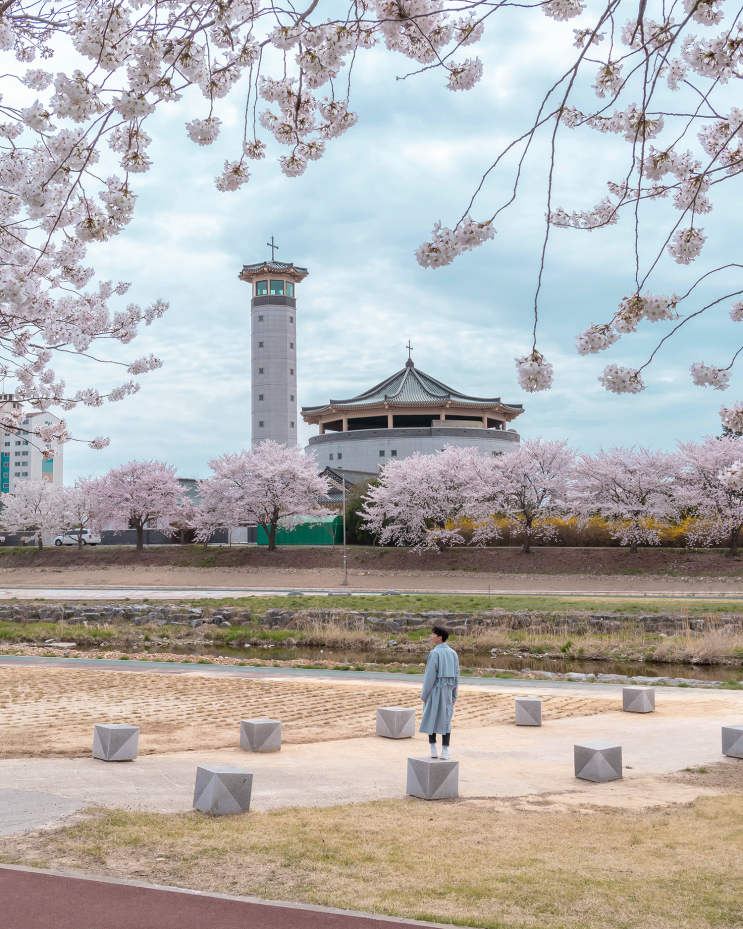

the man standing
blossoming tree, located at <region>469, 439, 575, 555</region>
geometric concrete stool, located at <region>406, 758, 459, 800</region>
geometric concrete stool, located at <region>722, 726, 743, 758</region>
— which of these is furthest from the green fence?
geometric concrete stool, located at <region>406, 758, 459, 800</region>

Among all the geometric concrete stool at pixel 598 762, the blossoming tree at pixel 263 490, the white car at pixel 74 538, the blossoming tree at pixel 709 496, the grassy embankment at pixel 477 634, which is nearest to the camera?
the geometric concrete stool at pixel 598 762

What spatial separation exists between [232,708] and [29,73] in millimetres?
9214

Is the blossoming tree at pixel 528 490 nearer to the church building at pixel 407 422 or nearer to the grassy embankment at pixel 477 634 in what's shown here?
the grassy embankment at pixel 477 634

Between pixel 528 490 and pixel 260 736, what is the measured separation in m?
39.5

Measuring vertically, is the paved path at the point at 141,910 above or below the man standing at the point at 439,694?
below

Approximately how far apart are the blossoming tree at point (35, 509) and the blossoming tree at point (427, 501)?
26.1 meters

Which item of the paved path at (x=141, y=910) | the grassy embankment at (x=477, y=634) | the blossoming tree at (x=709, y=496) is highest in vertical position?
the blossoming tree at (x=709, y=496)

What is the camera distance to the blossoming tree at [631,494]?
4525 centimetres

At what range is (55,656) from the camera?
68.9 feet

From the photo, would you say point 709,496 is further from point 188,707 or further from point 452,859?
point 452,859

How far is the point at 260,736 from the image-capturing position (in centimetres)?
1027

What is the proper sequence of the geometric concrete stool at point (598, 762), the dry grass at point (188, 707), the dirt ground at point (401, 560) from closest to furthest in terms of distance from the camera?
the geometric concrete stool at point (598, 762), the dry grass at point (188, 707), the dirt ground at point (401, 560)

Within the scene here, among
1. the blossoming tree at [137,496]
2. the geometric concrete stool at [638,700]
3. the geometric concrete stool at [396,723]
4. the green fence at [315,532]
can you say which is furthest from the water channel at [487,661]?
the blossoming tree at [137,496]

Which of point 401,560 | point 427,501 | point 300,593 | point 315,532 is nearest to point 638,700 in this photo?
point 300,593
